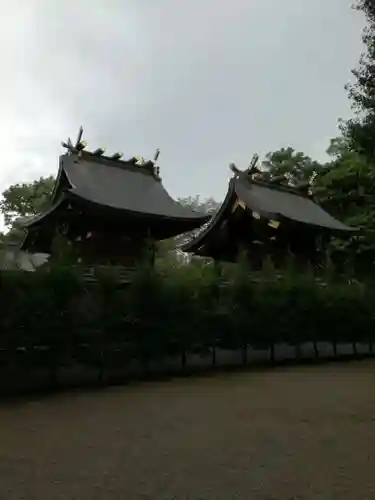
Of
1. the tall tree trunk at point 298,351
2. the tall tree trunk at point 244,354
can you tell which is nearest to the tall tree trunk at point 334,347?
the tall tree trunk at point 298,351

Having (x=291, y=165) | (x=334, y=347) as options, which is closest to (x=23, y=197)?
(x=291, y=165)

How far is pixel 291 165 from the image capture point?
27047mm

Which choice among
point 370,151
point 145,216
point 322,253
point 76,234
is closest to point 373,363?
point 322,253

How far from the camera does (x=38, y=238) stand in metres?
15.8

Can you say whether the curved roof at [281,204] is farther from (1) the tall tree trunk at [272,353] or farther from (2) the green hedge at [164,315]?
(1) the tall tree trunk at [272,353]

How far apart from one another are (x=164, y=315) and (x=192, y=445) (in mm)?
5816

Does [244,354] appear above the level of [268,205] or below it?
below

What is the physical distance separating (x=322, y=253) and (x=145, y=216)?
6.28 meters

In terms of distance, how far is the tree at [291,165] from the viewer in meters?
25.4

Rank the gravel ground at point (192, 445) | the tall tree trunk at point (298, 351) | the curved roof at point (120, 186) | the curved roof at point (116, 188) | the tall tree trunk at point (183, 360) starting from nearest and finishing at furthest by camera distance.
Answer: the gravel ground at point (192, 445) → the tall tree trunk at point (183, 360) → the tall tree trunk at point (298, 351) → the curved roof at point (116, 188) → the curved roof at point (120, 186)

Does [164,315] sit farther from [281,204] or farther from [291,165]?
[291,165]

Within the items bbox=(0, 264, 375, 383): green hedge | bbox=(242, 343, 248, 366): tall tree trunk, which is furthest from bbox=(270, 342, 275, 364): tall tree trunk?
bbox=(242, 343, 248, 366): tall tree trunk

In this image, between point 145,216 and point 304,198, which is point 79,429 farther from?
point 304,198

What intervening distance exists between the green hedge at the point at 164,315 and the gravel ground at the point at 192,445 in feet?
3.74
